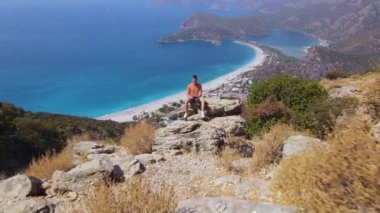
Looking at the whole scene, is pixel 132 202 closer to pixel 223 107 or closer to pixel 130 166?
pixel 130 166

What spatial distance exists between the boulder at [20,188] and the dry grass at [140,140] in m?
3.64

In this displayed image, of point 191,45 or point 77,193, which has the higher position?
point 191,45

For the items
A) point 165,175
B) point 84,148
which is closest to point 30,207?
point 165,175

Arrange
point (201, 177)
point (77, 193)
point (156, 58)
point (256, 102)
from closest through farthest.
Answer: point (77, 193)
point (201, 177)
point (256, 102)
point (156, 58)

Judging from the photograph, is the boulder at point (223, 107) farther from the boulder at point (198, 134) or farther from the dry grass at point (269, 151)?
the dry grass at point (269, 151)

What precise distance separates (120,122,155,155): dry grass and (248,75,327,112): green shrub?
4651 mm

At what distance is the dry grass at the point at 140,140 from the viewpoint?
11055mm

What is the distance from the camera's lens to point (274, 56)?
140 metres

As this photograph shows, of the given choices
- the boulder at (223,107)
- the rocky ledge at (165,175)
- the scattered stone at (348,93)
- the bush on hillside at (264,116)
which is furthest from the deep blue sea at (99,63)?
the rocky ledge at (165,175)

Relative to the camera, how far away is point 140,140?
11227 mm

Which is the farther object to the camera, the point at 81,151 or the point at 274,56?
the point at 274,56

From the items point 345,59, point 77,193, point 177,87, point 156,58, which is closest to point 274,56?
point 345,59

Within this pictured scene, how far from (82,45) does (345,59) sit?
87947mm

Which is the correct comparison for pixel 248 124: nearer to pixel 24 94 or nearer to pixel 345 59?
pixel 24 94
